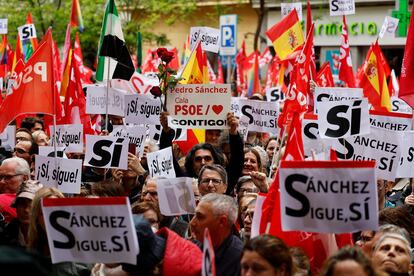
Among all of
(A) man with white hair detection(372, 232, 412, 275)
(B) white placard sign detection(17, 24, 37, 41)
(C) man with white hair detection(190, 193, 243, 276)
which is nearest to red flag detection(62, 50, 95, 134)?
(B) white placard sign detection(17, 24, 37, 41)

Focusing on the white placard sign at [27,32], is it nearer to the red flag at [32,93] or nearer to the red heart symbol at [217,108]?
the red flag at [32,93]

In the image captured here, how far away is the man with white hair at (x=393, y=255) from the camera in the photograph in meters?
6.01

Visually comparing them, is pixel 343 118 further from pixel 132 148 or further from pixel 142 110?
pixel 142 110

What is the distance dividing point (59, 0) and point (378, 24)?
12.0 m

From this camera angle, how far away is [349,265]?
4922 millimetres

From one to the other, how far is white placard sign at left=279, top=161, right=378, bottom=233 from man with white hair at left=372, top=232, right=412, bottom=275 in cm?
40

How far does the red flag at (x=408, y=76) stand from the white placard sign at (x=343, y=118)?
919 mm

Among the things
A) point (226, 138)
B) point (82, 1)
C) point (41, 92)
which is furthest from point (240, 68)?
point (41, 92)

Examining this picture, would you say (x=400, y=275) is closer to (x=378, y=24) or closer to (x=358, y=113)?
(x=358, y=113)

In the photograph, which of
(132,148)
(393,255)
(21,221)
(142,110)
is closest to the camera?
(393,255)

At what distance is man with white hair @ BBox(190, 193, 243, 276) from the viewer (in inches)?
235

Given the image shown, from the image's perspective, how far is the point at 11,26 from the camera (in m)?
32.3

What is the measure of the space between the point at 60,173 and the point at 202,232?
340 centimetres

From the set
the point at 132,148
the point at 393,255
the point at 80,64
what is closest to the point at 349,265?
the point at 393,255
